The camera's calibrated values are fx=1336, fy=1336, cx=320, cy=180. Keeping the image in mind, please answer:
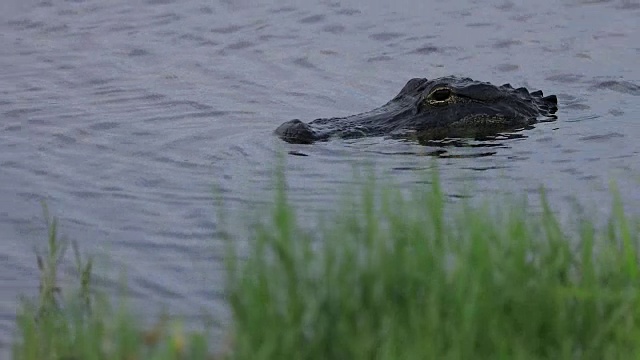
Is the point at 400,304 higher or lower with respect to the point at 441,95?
lower

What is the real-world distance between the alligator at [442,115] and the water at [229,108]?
9.9 inches

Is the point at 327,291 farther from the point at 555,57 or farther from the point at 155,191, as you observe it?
the point at 555,57

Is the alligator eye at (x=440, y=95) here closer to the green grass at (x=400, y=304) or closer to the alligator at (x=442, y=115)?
the alligator at (x=442, y=115)

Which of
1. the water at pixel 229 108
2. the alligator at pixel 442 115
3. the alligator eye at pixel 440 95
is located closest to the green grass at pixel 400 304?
the water at pixel 229 108

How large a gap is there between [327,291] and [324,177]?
14.3ft

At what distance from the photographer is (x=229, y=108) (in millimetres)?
11562

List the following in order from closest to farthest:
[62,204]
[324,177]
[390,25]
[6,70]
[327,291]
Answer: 1. [327,291]
2. [62,204]
3. [324,177]
4. [6,70]
5. [390,25]

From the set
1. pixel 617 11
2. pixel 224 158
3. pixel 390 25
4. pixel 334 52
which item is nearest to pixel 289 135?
pixel 224 158

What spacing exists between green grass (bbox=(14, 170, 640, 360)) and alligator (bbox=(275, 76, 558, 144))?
5353 millimetres

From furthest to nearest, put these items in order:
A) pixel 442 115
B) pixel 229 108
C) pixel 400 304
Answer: pixel 229 108, pixel 442 115, pixel 400 304

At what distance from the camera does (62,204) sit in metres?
8.38

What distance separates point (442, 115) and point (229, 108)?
1989 mm

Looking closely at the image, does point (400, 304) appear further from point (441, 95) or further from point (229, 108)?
point (229, 108)

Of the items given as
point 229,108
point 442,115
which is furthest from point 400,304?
point 229,108
